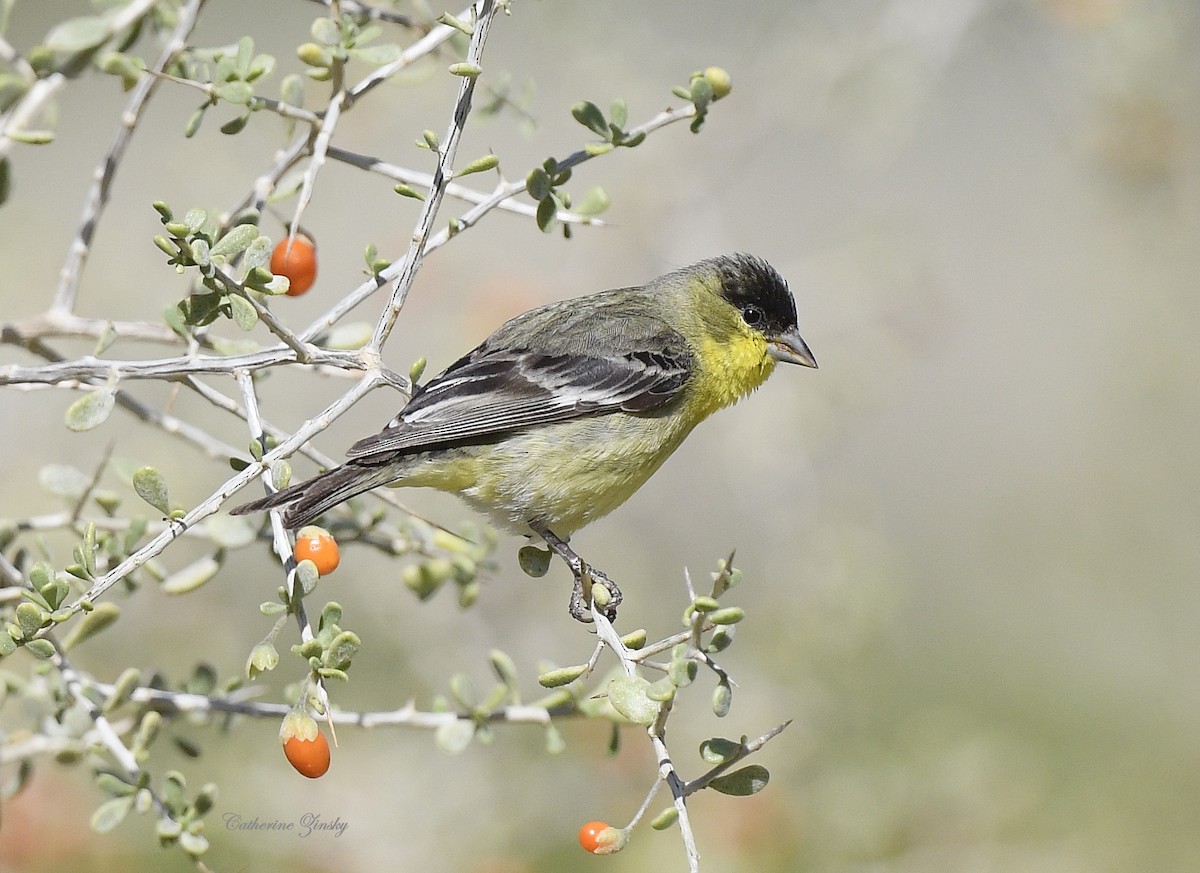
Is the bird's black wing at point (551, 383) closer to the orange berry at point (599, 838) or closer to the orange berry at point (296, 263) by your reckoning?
the orange berry at point (296, 263)

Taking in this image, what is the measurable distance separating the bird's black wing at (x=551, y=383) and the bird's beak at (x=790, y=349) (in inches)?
14.0

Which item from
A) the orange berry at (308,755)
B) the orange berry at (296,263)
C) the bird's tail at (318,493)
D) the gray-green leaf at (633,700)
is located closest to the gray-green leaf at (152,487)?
the bird's tail at (318,493)

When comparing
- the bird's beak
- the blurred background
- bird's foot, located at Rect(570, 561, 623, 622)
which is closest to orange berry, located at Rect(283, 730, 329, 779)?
the blurred background

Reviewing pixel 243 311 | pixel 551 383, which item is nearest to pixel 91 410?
pixel 243 311

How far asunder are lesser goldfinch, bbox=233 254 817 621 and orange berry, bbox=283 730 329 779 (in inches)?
45.2

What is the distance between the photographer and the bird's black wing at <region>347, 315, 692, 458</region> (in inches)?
149

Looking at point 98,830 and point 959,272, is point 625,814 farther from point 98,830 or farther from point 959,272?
point 959,272

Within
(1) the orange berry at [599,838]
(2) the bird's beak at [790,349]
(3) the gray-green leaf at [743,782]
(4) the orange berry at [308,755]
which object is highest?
(2) the bird's beak at [790,349]

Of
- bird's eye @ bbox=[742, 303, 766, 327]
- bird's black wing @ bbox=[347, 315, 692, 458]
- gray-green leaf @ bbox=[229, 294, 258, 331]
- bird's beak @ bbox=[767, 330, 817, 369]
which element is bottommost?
gray-green leaf @ bbox=[229, 294, 258, 331]

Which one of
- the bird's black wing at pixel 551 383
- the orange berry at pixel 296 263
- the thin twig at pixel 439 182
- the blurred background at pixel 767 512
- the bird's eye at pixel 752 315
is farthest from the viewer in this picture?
the bird's eye at pixel 752 315

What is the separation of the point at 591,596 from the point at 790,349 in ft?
5.49

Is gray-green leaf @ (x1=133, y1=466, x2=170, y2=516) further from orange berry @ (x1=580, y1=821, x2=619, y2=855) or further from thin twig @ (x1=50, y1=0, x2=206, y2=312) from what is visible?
orange berry @ (x1=580, y1=821, x2=619, y2=855)

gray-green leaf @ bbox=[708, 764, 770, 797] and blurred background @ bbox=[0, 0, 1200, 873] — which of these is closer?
gray-green leaf @ bbox=[708, 764, 770, 797]

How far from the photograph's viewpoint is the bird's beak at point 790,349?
15.0 feet
